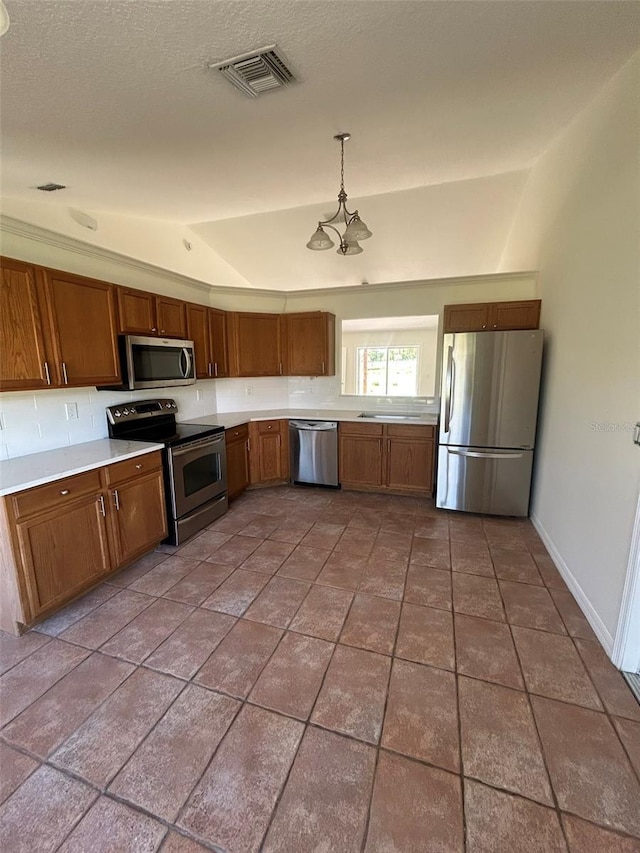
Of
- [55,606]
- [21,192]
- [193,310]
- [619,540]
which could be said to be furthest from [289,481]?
[21,192]

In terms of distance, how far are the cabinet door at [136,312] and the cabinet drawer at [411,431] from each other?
248 centimetres

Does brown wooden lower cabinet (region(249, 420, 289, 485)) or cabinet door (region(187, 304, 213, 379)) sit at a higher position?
cabinet door (region(187, 304, 213, 379))

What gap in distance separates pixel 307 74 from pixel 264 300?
2688 mm

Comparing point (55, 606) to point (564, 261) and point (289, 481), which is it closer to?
point (289, 481)

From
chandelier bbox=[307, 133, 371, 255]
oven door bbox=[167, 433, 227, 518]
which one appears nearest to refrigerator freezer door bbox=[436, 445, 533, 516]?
chandelier bbox=[307, 133, 371, 255]

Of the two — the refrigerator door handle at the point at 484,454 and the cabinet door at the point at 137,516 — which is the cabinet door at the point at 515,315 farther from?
the cabinet door at the point at 137,516

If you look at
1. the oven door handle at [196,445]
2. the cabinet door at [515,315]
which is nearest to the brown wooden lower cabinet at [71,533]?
the oven door handle at [196,445]

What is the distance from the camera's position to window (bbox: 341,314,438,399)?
4289 millimetres

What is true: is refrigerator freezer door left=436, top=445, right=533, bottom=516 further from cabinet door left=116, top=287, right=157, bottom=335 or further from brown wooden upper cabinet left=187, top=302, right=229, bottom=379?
cabinet door left=116, top=287, right=157, bottom=335

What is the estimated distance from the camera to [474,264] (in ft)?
16.6

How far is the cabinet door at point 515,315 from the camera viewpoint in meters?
3.35

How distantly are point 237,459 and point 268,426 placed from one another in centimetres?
54

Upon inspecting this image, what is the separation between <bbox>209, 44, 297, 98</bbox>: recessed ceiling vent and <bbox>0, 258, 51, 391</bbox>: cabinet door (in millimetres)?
1534

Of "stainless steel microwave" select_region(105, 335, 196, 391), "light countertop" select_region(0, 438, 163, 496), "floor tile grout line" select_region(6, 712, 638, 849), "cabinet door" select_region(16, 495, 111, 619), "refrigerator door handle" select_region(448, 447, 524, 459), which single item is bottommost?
"floor tile grout line" select_region(6, 712, 638, 849)
